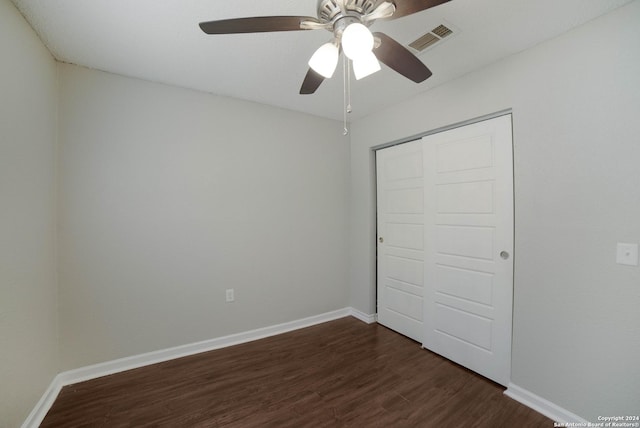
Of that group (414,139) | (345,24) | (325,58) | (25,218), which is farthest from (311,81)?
(25,218)

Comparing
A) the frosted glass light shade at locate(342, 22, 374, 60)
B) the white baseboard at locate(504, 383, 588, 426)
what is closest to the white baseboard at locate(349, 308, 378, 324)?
the white baseboard at locate(504, 383, 588, 426)

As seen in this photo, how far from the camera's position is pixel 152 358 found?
233cm

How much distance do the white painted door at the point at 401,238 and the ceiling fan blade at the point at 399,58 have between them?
1.35m

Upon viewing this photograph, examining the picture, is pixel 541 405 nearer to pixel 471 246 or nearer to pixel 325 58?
pixel 471 246

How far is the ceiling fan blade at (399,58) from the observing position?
4.15ft

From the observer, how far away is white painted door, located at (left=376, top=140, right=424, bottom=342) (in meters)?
2.73

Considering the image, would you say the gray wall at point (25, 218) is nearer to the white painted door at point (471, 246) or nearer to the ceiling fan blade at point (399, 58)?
the ceiling fan blade at point (399, 58)

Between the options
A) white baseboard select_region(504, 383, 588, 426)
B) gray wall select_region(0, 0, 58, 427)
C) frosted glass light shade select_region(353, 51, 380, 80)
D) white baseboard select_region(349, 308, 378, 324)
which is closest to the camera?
frosted glass light shade select_region(353, 51, 380, 80)

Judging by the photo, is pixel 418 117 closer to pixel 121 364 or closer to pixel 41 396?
pixel 121 364

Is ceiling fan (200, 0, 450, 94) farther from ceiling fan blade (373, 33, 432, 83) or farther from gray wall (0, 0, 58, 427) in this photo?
gray wall (0, 0, 58, 427)

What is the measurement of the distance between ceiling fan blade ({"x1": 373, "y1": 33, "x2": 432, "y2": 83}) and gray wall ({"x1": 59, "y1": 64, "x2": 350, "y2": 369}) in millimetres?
1796

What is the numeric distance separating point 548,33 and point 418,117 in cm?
107

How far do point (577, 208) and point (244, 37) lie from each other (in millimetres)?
2464

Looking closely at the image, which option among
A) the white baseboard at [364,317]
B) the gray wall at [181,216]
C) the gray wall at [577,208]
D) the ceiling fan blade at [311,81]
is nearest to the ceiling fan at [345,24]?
the ceiling fan blade at [311,81]
